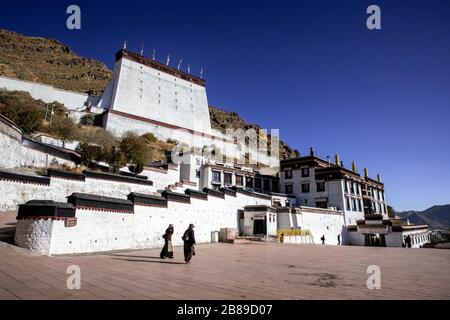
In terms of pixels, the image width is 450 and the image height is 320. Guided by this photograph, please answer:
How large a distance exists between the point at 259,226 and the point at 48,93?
161 feet

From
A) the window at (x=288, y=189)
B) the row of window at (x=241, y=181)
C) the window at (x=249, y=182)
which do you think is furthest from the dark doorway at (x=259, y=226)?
the window at (x=288, y=189)

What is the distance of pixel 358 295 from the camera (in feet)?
18.3

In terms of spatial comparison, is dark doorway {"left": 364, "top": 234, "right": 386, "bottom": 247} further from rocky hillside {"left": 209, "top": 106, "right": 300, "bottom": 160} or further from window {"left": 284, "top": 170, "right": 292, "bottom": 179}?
rocky hillside {"left": 209, "top": 106, "right": 300, "bottom": 160}

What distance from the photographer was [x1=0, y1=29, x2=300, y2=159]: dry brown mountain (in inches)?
3340

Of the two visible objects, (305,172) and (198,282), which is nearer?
(198,282)

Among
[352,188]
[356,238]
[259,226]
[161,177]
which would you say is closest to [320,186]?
[352,188]

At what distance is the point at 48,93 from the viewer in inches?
2110

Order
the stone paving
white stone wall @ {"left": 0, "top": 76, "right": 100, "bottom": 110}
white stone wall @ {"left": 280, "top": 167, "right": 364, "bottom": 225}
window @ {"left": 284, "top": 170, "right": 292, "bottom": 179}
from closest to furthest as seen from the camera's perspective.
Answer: the stone paving → white stone wall @ {"left": 280, "top": 167, "right": 364, "bottom": 225} → window @ {"left": 284, "top": 170, "right": 292, "bottom": 179} → white stone wall @ {"left": 0, "top": 76, "right": 100, "bottom": 110}

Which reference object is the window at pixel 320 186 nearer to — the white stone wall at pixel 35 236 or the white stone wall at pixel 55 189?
the white stone wall at pixel 55 189

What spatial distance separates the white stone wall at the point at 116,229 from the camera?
9.37m

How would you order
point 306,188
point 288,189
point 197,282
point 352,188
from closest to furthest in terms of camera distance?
point 197,282, point 352,188, point 306,188, point 288,189

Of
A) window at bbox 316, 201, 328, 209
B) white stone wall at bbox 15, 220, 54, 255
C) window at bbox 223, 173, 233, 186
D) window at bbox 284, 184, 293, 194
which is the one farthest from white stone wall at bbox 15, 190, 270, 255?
window at bbox 284, 184, 293, 194

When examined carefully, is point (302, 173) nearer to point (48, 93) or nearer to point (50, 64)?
point (48, 93)

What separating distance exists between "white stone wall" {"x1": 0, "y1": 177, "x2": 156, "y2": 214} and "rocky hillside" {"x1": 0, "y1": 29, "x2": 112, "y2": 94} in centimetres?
6870
